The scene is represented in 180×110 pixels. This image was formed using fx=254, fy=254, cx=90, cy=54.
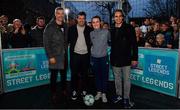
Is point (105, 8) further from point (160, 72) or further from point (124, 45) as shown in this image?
point (124, 45)

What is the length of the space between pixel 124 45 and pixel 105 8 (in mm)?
3072

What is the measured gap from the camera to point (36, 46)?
6.98 meters

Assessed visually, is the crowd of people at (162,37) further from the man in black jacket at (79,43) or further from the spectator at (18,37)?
the spectator at (18,37)

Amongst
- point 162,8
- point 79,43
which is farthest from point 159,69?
point 162,8

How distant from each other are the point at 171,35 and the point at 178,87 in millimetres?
1684

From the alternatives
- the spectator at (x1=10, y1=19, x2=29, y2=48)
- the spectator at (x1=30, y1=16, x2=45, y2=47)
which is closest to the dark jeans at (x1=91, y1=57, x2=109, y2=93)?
the spectator at (x1=30, y1=16, x2=45, y2=47)

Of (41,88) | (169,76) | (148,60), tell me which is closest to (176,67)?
(169,76)

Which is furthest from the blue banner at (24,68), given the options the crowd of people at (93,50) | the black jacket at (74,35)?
the black jacket at (74,35)

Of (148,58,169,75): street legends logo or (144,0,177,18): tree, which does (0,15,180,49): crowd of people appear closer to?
(148,58,169,75): street legends logo

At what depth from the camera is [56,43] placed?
5.38 m

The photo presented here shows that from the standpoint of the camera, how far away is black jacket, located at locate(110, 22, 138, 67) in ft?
16.2

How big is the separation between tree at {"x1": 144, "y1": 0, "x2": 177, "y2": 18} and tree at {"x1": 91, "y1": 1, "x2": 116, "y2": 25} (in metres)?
2.84

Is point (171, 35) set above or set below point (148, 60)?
above

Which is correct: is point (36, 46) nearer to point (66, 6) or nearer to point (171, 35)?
point (66, 6)
